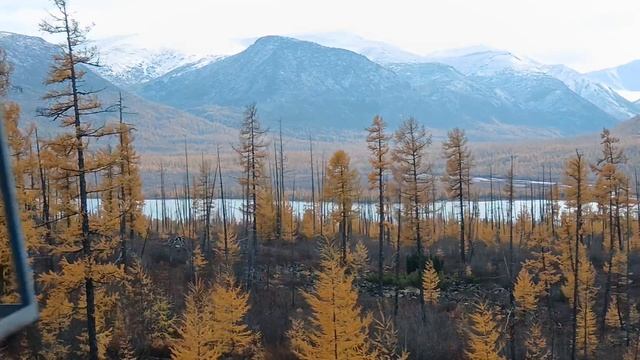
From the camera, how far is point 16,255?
1983 mm

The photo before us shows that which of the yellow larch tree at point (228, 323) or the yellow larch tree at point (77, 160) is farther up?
the yellow larch tree at point (77, 160)

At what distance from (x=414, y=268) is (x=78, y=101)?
1263 inches

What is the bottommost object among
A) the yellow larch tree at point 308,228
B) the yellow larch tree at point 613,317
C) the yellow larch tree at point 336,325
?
the yellow larch tree at point 613,317

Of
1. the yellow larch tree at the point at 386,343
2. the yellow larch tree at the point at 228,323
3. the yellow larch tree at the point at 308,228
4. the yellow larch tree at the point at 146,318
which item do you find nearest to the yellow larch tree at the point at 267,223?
the yellow larch tree at the point at 308,228

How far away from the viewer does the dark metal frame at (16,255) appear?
194 centimetres

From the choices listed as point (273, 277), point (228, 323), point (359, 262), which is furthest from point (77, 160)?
point (359, 262)

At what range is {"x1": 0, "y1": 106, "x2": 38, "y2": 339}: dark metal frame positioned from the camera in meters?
1.94

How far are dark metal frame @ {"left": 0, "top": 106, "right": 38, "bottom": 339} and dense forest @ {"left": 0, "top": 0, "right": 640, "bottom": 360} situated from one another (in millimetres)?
240

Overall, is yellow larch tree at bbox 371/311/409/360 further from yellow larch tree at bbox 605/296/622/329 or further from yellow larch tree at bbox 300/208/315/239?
yellow larch tree at bbox 300/208/315/239

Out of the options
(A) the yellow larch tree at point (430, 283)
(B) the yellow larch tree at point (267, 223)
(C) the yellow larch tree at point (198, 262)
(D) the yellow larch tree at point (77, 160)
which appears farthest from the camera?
(B) the yellow larch tree at point (267, 223)

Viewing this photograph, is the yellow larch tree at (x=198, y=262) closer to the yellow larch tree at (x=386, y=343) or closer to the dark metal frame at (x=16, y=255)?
the yellow larch tree at (x=386, y=343)

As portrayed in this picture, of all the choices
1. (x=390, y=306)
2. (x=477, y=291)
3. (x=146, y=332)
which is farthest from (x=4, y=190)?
(x=477, y=291)

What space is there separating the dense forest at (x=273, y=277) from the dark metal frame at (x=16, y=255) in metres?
0.24

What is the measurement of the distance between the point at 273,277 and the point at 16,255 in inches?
1519
